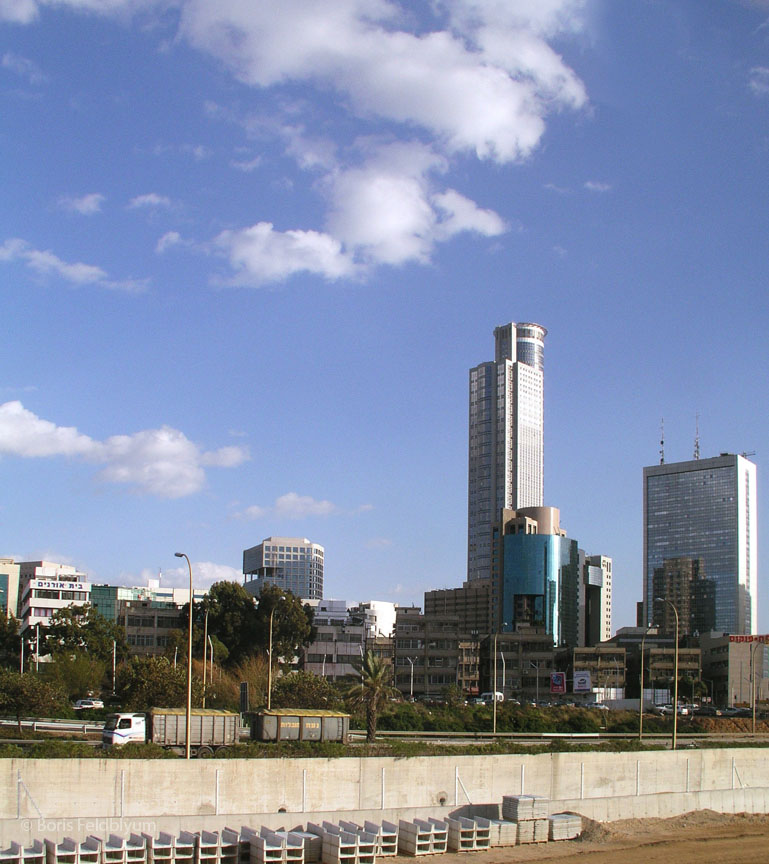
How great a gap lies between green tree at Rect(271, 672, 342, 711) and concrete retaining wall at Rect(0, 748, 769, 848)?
28.8 m

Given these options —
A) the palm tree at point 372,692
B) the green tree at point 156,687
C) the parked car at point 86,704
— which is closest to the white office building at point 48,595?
the parked car at point 86,704

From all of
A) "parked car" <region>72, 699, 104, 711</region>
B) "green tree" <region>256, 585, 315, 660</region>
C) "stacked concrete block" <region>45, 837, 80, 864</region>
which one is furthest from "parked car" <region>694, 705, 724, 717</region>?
"stacked concrete block" <region>45, 837, 80, 864</region>

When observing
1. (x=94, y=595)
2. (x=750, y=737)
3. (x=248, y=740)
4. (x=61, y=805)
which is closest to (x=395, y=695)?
(x=248, y=740)

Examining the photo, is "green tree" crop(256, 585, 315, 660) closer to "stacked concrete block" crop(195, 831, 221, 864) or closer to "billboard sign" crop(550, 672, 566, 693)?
"billboard sign" crop(550, 672, 566, 693)

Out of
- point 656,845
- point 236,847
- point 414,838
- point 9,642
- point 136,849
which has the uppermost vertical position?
point 136,849

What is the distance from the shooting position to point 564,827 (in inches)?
1612

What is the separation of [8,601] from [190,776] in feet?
574

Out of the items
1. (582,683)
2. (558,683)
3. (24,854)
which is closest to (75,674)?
(24,854)

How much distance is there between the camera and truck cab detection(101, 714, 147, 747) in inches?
2025

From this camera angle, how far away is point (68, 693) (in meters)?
85.8

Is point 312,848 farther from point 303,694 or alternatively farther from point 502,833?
point 303,694

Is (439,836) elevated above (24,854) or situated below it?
below

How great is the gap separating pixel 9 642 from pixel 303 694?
5063 cm

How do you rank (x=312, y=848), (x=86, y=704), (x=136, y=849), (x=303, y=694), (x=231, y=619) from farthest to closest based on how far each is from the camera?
1. (x=231, y=619)
2. (x=86, y=704)
3. (x=303, y=694)
4. (x=312, y=848)
5. (x=136, y=849)
